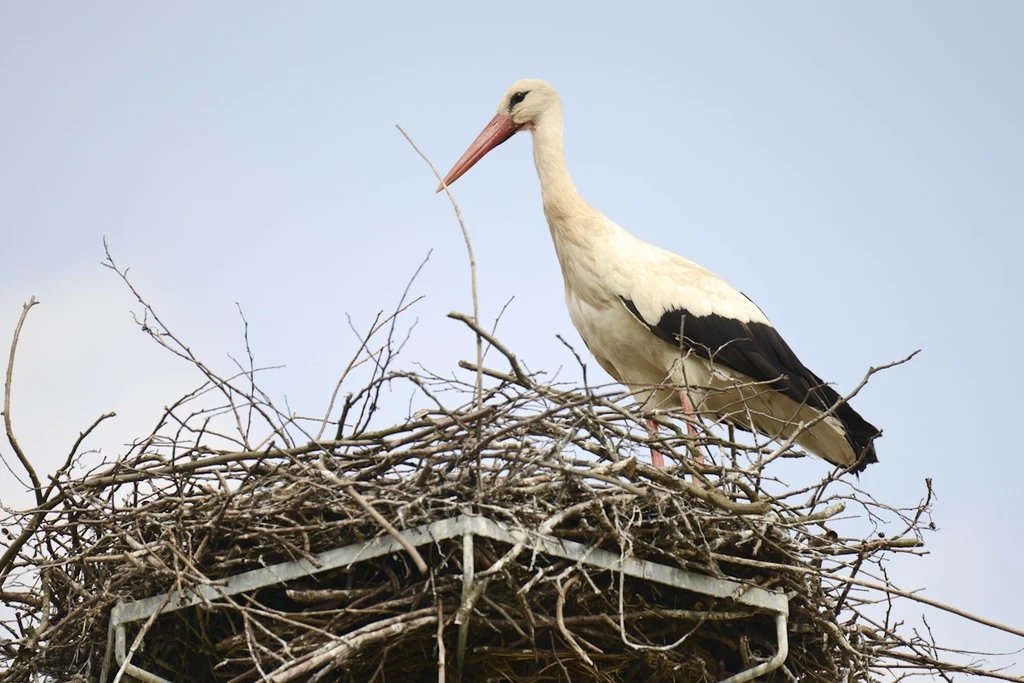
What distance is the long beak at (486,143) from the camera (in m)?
6.56

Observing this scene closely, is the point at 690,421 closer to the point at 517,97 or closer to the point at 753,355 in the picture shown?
the point at 753,355

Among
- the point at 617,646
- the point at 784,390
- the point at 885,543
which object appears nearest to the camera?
the point at 617,646

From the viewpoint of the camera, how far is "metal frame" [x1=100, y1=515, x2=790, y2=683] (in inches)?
142

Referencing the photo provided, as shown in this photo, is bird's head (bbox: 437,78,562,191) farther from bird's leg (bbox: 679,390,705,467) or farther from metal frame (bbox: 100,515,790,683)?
metal frame (bbox: 100,515,790,683)

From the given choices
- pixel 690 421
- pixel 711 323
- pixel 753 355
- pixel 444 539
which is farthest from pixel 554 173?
pixel 444 539

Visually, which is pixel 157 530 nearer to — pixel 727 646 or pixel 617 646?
pixel 617 646

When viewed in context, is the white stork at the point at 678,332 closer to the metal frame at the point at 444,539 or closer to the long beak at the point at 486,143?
the long beak at the point at 486,143

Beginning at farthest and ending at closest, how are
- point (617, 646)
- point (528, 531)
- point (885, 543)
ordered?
1. point (885, 543)
2. point (617, 646)
3. point (528, 531)

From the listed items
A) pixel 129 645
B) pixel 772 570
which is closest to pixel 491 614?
pixel 772 570

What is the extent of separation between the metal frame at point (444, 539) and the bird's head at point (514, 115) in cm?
308

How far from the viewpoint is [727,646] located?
425 centimetres

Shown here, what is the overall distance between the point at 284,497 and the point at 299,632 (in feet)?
1.25

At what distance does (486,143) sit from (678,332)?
1.57 m

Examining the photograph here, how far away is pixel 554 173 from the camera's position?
6.29 metres
